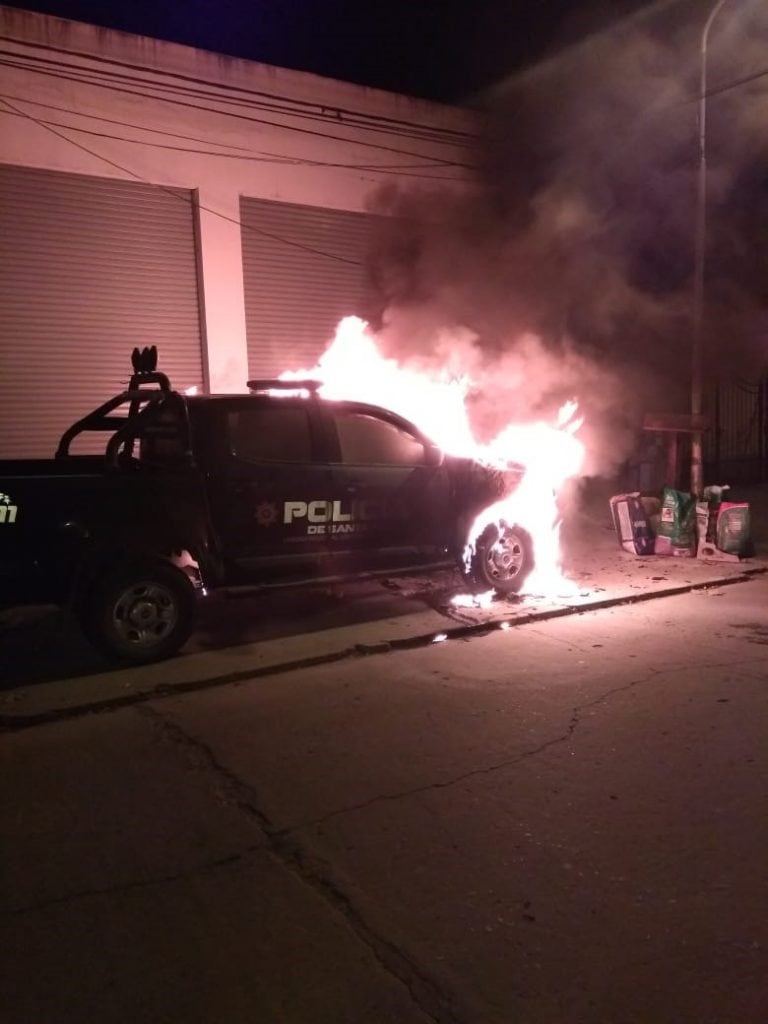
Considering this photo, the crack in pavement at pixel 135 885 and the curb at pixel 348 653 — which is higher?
the curb at pixel 348 653

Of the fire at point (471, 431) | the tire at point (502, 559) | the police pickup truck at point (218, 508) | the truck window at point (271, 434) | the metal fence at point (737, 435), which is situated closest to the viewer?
the police pickup truck at point (218, 508)

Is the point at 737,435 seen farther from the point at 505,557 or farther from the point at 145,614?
the point at 145,614

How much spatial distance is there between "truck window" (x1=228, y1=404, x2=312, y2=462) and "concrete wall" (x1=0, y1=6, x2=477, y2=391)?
4458 mm

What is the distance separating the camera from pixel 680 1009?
2223 millimetres

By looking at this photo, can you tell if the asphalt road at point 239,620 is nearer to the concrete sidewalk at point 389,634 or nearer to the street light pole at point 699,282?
the concrete sidewalk at point 389,634

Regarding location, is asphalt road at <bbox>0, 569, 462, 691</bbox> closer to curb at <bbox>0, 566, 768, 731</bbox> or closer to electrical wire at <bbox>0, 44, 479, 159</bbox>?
curb at <bbox>0, 566, 768, 731</bbox>

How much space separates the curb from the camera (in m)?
4.71

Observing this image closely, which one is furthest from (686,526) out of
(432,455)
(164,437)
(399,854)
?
(399,854)

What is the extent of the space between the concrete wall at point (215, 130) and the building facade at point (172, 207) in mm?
18

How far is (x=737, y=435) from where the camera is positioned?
15711 mm

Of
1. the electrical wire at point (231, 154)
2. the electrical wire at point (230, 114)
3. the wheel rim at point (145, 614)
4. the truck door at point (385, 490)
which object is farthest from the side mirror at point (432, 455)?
the electrical wire at point (230, 114)

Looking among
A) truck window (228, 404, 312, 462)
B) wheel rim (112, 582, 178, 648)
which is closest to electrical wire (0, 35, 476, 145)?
truck window (228, 404, 312, 462)

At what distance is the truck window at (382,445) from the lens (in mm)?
6754

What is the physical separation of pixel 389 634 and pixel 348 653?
49cm
